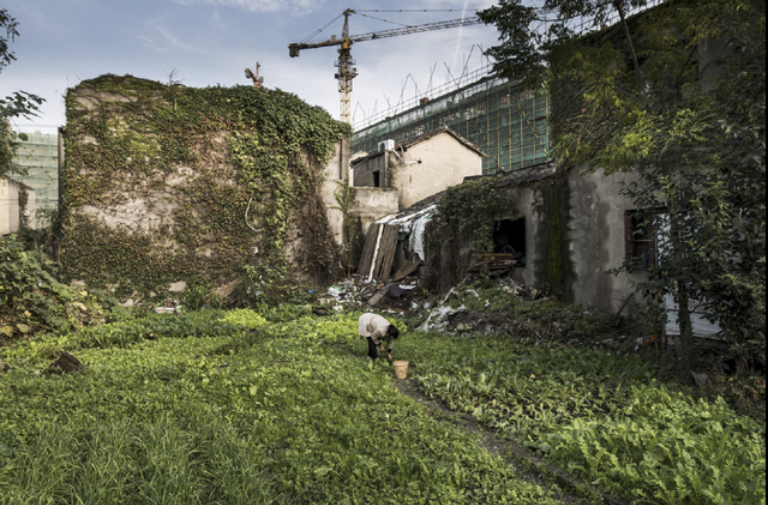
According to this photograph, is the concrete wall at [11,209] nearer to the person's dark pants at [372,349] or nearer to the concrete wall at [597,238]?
the person's dark pants at [372,349]

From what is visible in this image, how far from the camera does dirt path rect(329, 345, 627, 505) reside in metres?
3.36

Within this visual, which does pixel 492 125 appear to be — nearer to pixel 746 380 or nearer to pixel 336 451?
pixel 746 380

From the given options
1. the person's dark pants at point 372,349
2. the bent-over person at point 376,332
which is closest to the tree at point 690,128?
the bent-over person at point 376,332

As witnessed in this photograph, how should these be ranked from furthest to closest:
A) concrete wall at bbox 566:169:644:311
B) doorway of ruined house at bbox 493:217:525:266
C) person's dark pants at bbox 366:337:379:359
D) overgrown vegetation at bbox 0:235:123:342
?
doorway of ruined house at bbox 493:217:525:266 < concrete wall at bbox 566:169:644:311 < overgrown vegetation at bbox 0:235:123:342 < person's dark pants at bbox 366:337:379:359

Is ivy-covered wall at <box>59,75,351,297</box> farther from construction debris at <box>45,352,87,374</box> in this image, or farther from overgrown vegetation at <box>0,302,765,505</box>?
Answer: construction debris at <box>45,352,87,374</box>

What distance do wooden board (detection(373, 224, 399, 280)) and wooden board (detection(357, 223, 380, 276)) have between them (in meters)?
0.32

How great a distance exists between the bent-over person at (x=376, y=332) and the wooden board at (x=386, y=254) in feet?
23.3

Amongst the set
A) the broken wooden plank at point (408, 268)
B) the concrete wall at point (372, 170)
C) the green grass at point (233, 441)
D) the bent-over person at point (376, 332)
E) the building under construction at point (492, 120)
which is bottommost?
the green grass at point (233, 441)

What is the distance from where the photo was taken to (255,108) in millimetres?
13703

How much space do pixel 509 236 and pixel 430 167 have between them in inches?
301

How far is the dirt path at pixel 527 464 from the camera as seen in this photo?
3363 millimetres

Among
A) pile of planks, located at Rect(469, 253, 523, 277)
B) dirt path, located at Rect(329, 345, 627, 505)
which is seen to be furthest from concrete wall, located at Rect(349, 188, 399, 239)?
dirt path, located at Rect(329, 345, 627, 505)

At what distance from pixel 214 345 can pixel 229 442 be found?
4.54 metres

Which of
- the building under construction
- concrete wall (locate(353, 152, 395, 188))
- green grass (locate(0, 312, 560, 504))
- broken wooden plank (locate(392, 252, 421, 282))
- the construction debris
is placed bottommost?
green grass (locate(0, 312, 560, 504))
